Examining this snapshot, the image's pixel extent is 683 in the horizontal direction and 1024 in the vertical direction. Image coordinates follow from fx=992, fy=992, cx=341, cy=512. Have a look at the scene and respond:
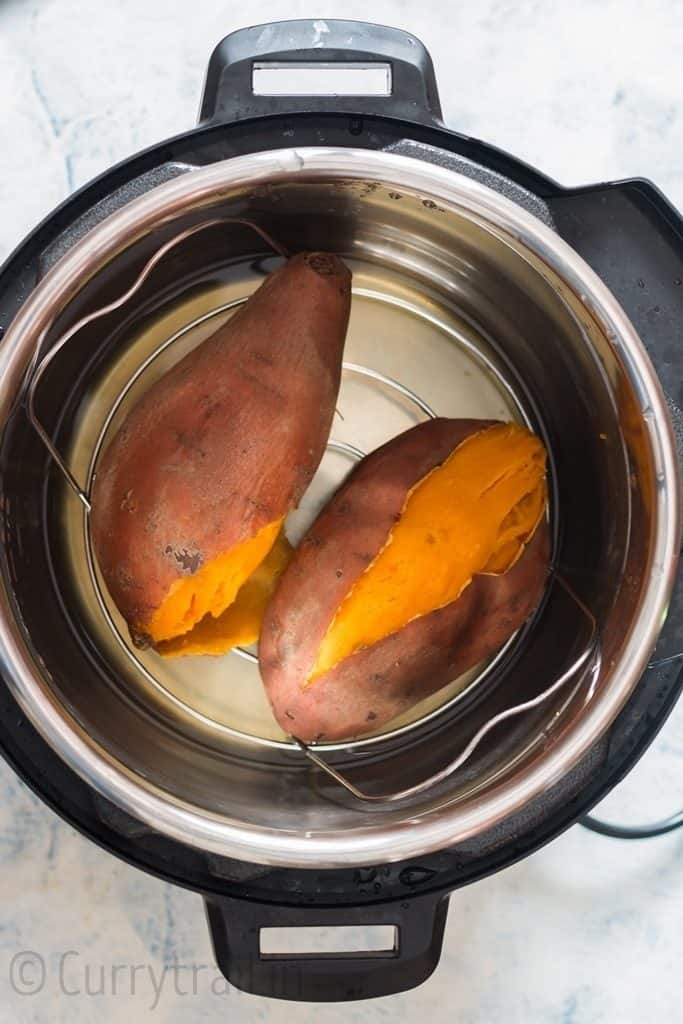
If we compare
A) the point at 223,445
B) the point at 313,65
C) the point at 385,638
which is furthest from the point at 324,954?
the point at 313,65

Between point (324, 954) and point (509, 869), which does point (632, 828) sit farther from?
point (324, 954)

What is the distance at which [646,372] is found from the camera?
Result: 0.48 m

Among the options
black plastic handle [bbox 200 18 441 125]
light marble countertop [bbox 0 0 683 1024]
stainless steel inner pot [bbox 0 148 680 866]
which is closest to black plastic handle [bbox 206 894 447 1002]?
stainless steel inner pot [bbox 0 148 680 866]

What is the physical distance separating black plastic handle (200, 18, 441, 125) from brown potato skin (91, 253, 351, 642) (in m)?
0.08

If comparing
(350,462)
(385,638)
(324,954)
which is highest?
(350,462)

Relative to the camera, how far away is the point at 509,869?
2.26ft

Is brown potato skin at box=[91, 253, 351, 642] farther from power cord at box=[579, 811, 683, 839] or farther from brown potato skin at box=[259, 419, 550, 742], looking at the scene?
power cord at box=[579, 811, 683, 839]

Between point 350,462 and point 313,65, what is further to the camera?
point 350,462

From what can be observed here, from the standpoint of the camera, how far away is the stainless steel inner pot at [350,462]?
1.57 ft

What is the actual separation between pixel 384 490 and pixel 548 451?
15cm

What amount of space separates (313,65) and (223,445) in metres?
0.20

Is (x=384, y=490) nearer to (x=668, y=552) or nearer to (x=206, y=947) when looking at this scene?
(x=668, y=552)

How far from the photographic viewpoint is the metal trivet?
20.7 inches

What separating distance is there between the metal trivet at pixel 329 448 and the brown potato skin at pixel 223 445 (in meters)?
0.05
